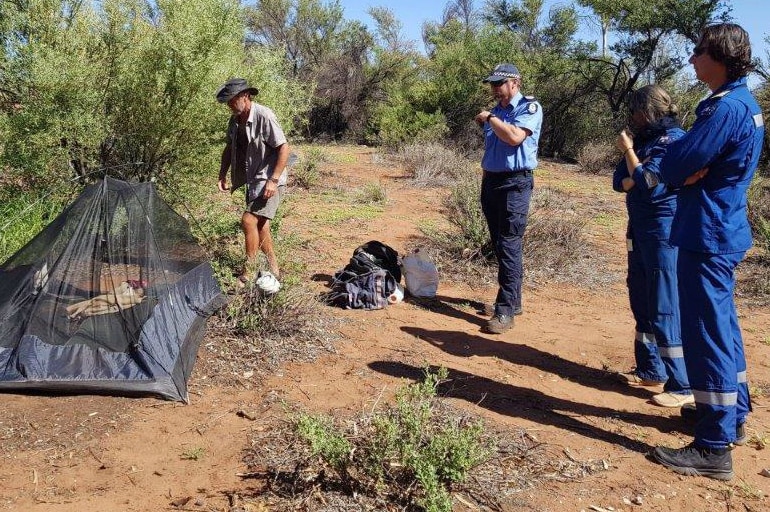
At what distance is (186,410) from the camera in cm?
353

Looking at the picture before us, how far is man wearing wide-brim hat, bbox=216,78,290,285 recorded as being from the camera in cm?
512

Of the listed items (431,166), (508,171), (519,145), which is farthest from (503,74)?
(431,166)

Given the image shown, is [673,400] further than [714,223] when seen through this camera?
Yes

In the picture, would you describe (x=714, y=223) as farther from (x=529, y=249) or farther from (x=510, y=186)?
(x=529, y=249)

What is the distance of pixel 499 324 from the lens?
198 inches

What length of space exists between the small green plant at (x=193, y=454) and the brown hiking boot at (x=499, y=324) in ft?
8.28

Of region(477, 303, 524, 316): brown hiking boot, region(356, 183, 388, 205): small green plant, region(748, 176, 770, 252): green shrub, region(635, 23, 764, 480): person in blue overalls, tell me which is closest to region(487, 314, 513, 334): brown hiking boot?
region(477, 303, 524, 316): brown hiking boot

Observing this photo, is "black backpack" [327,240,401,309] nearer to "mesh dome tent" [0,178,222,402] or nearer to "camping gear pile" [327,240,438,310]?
"camping gear pile" [327,240,438,310]

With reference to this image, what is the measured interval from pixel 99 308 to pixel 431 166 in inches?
377

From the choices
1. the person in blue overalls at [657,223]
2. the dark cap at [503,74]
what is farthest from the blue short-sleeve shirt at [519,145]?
the person in blue overalls at [657,223]

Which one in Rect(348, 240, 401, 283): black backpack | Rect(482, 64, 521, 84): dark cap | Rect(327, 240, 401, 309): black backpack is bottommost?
Rect(327, 240, 401, 309): black backpack

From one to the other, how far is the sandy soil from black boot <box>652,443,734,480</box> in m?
0.04

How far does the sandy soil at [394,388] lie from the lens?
287 centimetres

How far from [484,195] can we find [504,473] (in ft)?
8.48
